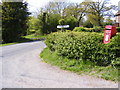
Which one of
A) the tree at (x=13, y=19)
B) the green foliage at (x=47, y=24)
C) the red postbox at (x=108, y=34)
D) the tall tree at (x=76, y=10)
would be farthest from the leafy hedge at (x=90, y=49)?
the tall tree at (x=76, y=10)

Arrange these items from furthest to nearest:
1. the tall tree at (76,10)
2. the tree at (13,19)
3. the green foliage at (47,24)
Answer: the tall tree at (76,10), the green foliage at (47,24), the tree at (13,19)

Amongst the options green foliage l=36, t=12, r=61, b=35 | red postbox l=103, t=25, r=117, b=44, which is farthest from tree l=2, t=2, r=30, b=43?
red postbox l=103, t=25, r=117, b=44

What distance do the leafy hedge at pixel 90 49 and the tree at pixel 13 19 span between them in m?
15.7

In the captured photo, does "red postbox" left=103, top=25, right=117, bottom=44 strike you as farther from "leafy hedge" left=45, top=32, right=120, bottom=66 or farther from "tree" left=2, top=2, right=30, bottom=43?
"tree" left=2, top=2, right=30, bottom=43

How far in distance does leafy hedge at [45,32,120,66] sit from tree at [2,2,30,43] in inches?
620

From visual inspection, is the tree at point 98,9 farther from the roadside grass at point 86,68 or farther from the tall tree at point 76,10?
the roadside grass at point 86,68

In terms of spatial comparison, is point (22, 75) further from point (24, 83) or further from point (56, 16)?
point (56, 16)

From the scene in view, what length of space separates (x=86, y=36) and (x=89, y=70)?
5.10ft

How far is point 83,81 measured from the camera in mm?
4117

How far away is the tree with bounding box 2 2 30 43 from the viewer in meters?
19.5

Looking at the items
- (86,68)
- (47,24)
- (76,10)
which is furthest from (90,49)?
(76,10)

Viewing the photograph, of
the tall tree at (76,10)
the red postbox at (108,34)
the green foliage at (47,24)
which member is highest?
the tall tree at (76,10)

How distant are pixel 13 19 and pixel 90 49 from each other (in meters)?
17.6

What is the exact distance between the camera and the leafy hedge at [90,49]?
4.85 metres
